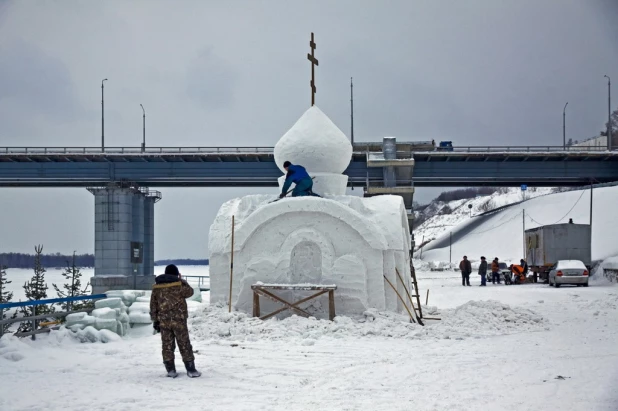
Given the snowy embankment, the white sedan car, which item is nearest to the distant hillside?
the snowy embankment

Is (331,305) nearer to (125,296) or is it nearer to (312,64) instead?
(125,296)

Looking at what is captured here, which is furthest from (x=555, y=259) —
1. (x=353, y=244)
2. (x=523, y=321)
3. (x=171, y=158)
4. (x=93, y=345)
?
(x=93, y=345)

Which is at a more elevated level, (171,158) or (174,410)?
(171,158)

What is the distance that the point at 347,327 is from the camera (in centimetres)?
1285

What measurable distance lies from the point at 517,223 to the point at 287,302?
2127 inches

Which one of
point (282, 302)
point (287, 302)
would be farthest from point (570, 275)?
point (282, 302)

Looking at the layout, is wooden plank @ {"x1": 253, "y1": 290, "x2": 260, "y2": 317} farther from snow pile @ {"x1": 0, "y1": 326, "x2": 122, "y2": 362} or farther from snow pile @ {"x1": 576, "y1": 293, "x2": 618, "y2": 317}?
snow pile @ {"x1": 576, "y1": 293, "x2": 618, "y2": 317}

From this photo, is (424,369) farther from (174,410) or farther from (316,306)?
(316,306)

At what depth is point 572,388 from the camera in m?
7.57

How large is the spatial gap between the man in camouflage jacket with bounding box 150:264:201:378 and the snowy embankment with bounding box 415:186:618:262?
4240cm

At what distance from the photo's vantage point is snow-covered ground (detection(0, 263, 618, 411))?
7164 mm

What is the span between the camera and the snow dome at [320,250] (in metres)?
14.4

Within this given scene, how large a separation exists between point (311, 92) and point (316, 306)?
6.23m

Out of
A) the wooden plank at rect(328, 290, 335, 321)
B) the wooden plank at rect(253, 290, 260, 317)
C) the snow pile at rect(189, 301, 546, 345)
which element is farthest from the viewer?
the wooden plank at rect(253, 290, 260, 317)
